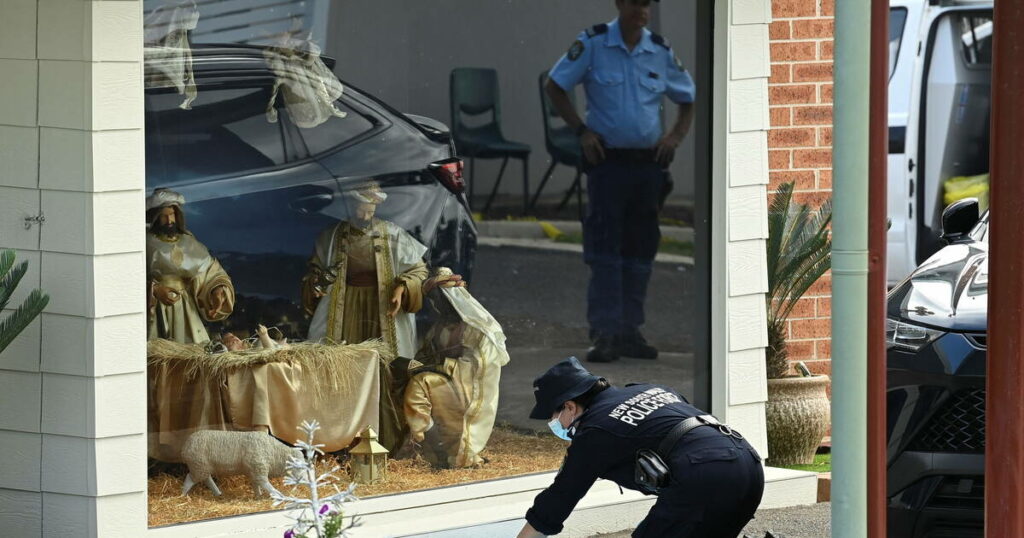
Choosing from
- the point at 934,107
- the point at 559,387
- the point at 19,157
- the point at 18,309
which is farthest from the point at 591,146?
the point at 934,107

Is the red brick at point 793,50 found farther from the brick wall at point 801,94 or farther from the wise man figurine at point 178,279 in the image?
the wise man figurine at point 178,279

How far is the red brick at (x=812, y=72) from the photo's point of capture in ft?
27.2

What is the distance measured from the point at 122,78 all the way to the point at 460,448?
2274 mm

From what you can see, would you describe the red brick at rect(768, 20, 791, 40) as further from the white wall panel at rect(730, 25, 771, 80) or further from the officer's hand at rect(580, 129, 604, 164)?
the officer's hand at rect(580, 129, 604, 164)

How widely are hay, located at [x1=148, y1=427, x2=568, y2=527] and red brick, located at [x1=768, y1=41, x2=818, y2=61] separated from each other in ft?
8.36

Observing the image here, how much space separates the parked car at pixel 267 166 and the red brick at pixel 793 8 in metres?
2.39

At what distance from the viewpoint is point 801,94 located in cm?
830

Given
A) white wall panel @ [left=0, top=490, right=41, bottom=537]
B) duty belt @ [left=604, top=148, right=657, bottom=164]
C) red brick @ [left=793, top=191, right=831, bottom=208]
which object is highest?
duty belt @ [left=604, top=148, right=657, bottom=164]

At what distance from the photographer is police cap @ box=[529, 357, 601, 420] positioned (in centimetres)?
530

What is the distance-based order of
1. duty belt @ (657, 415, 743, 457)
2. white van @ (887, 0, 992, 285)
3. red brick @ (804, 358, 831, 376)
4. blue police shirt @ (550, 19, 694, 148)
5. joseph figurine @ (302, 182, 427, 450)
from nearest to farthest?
duty belt @ (657, 415, 743, 457) < joseph figurine @ (302, 182, 427, 450) < blue police shirt @ (550, 19, 694, 148) < red brick @ (804, 358, 831, 376) < white van @ (887, 0, 992, 285)

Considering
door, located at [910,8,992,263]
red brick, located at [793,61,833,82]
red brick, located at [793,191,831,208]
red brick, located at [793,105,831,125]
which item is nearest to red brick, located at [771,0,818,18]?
red brick, located at [793,61,833,82]

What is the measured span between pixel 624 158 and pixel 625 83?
14.1 inches

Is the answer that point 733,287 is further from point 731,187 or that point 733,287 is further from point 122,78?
point 122,78

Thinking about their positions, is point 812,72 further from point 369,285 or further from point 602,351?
→ point 369,285
